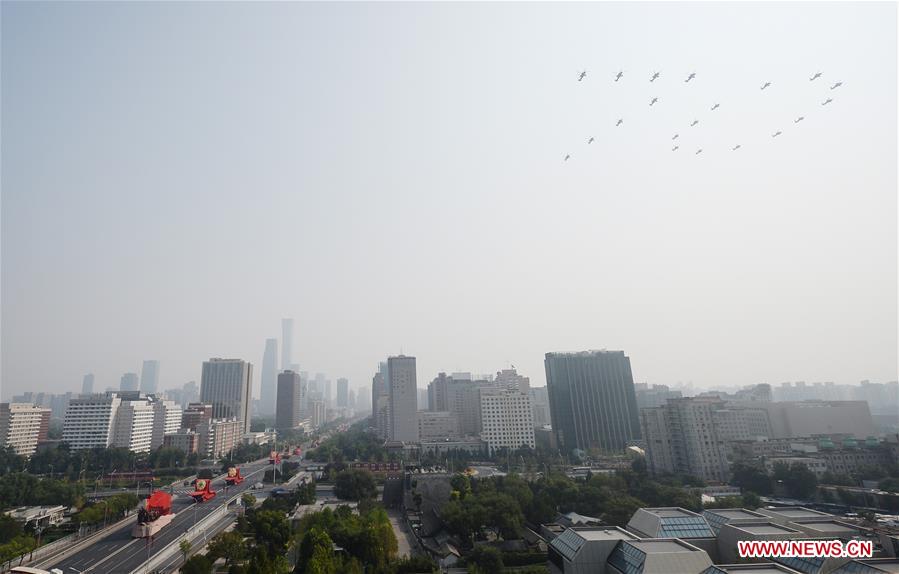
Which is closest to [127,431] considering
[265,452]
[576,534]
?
[265,452]

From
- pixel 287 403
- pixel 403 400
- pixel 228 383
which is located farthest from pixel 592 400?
pixel 228 383

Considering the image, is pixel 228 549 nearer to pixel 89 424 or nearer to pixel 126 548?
pixel 126 548

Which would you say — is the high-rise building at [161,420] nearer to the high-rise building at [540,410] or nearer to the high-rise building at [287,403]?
the high-rise building at [287,403]

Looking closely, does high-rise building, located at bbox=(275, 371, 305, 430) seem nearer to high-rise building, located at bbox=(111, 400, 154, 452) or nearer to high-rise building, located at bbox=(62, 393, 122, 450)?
high-rise building, located at bbox=(111, 400, 154, 452)

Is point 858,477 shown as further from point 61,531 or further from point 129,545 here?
point 61,531

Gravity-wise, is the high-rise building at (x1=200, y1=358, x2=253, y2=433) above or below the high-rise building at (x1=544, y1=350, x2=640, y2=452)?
above

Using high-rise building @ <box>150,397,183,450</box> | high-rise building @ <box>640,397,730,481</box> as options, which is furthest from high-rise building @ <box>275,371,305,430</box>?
high-rise building @ <box>640,397,730,481</box>

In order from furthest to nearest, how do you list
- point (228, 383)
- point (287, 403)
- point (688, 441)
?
point (287, 403), point (228, 383), point (688, 441)
